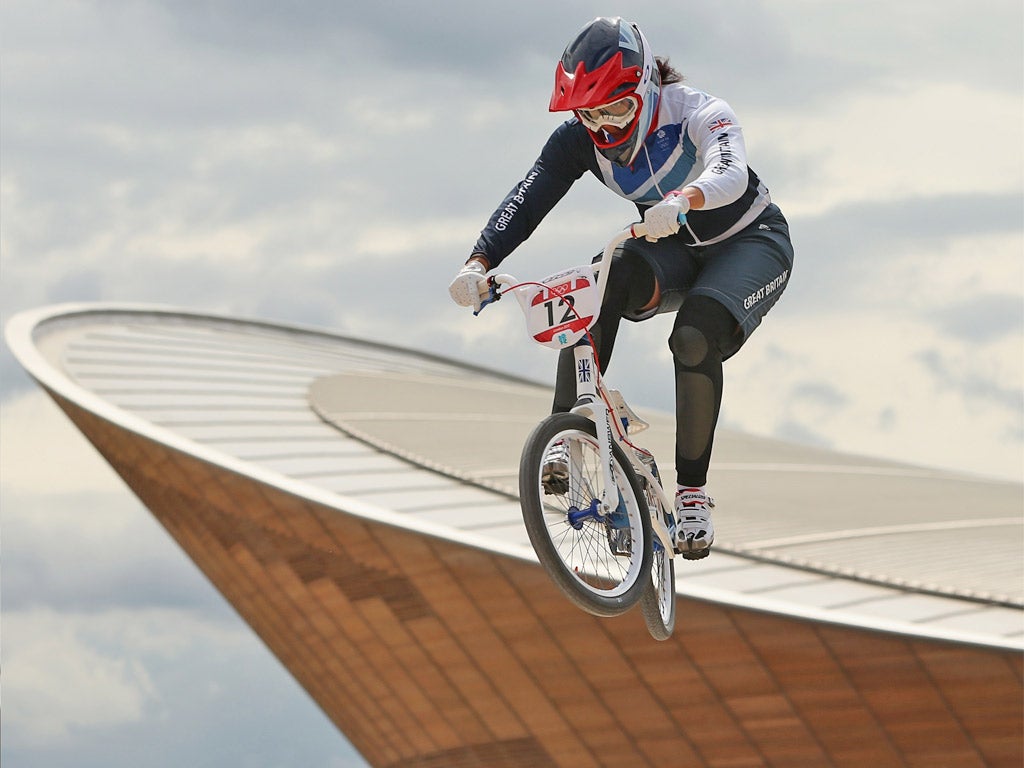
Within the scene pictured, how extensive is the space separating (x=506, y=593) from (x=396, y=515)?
225 centimetres

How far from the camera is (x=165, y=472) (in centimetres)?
2728

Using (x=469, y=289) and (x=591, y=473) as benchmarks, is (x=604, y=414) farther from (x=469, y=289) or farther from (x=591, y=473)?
(x=469, y=289)

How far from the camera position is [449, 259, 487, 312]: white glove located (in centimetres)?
814

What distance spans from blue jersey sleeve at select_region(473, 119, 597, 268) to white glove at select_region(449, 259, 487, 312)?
50cm

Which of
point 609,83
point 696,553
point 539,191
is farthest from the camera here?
point 539,191

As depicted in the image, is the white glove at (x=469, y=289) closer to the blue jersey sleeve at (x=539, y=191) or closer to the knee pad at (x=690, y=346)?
the blue jersey sleeve at (x=539, y=191)

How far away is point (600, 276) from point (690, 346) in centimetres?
65

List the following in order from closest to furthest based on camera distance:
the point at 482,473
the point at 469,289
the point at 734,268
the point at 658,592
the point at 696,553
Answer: the point at 469,289 → the point at 734,268 → the point at 696,553 → the point at 658,592 → the point at 482,473

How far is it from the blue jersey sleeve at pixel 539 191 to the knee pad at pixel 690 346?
133cm

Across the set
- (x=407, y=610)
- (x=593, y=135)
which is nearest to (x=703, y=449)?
(x=593, y=135)

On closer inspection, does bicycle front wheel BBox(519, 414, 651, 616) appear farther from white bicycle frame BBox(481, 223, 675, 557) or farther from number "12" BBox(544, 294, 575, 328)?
number "12" BBox(544, 294, 575, 328)

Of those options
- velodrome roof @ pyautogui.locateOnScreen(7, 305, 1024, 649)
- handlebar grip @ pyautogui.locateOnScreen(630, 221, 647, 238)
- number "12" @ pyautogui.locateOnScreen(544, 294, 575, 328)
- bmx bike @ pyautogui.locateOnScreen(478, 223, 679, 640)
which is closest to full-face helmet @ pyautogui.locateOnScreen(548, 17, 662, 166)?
bmx bike @ pyautogui.locateOnScreen(478, 223, 679, 640)

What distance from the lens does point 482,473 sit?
2698cm

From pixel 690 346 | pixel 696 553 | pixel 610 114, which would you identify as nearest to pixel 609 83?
Result: pixel 610 114
